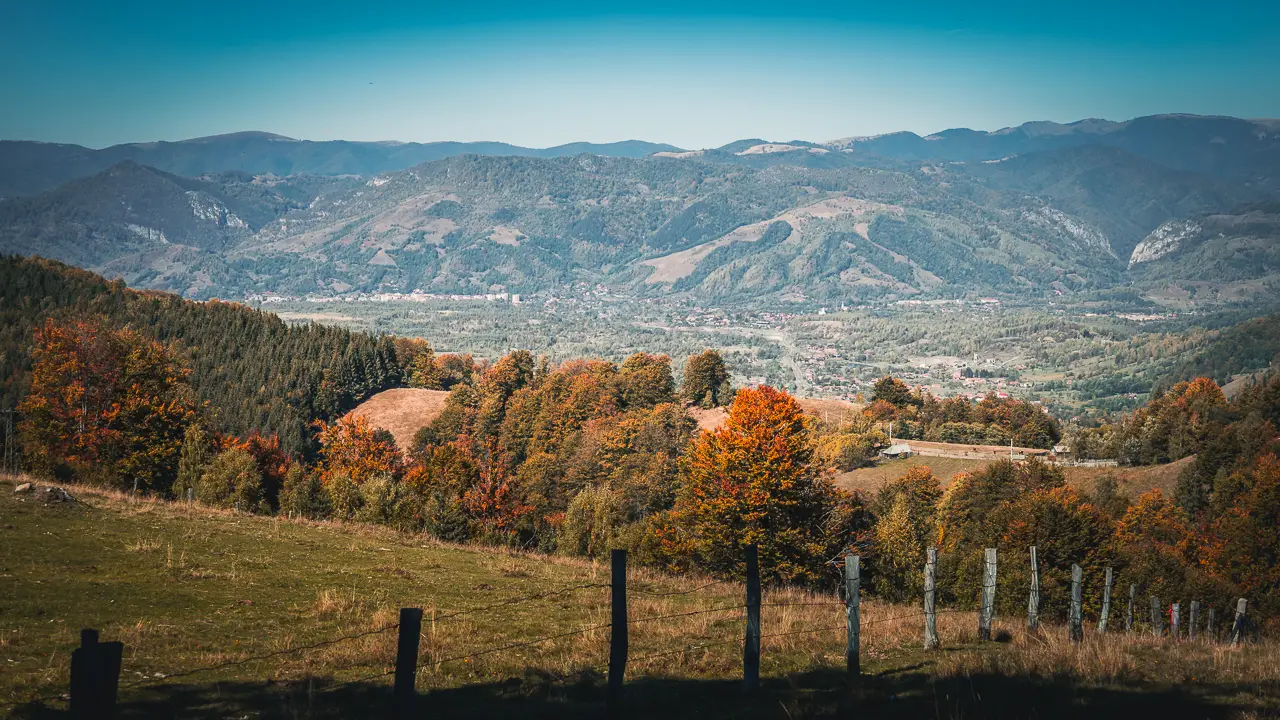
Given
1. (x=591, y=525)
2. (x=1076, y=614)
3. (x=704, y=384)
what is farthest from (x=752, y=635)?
(x=704, y=384)

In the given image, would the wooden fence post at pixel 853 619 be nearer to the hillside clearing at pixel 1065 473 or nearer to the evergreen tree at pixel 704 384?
the hillside clearing at pixel 1065 473

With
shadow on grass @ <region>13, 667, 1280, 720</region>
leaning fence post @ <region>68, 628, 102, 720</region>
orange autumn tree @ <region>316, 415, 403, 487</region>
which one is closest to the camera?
leaning fence post @ <region>68, 628, 102, 720</region>

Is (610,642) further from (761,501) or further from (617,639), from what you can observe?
(761,501)

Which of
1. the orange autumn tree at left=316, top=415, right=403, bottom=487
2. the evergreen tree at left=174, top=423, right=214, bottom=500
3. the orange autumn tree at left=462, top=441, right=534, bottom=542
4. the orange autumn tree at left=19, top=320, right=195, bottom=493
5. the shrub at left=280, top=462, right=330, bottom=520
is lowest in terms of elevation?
the orange autumn tree at left=462, top=441, right=534, bottom=542

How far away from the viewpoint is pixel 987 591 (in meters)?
14.6

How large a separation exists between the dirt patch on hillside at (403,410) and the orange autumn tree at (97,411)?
73.8 m

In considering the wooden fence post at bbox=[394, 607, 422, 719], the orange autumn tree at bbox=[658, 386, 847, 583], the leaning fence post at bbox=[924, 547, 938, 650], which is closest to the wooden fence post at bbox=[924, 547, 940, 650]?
the leaning fence post at bbox=[924, 547, 938, 650]

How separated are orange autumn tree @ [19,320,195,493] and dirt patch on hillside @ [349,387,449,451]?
7380 centimetres

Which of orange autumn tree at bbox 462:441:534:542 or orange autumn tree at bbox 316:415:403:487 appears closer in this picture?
orange autumn tree at bbox 462:441:534:542

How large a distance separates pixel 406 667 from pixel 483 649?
643 cm

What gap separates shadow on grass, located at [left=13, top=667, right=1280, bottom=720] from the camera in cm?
993

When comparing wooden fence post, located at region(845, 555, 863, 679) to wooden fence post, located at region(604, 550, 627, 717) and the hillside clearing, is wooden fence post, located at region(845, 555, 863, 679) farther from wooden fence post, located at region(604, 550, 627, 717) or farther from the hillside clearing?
the hillside clearing

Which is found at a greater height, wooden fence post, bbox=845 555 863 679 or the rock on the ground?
wooden fence post, bbox=845 555 863 679

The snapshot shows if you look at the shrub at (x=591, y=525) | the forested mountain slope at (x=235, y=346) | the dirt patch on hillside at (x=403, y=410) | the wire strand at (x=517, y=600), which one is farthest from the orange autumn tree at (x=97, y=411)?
the dirt patch on hillside at (x=403, y=410)
